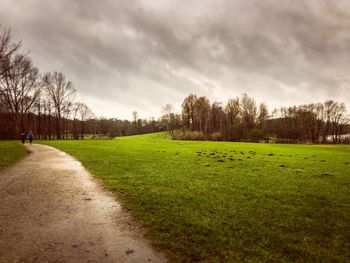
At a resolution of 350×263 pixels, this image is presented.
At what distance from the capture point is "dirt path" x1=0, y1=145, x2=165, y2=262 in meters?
3.86

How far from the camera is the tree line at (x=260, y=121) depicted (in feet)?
237

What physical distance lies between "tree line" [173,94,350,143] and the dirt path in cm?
6176

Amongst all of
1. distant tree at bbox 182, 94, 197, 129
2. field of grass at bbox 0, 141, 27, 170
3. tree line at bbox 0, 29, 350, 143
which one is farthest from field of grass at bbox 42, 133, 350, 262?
distant tree at bbox 182, 94, 197, 129

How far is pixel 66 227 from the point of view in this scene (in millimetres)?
5000

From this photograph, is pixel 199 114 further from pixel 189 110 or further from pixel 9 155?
pixel 9 155

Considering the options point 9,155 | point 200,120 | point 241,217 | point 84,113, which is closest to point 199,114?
point 200,120

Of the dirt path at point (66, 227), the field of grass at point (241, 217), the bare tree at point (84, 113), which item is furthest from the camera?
the bare tree at point (84, 113)

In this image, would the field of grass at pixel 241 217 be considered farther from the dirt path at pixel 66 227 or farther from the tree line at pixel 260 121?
the tree line at pixel 260 121

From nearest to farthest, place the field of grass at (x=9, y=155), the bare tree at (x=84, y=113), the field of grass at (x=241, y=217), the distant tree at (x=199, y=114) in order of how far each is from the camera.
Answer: the field of grass at (x=241, y=217) < the field of grass at (x=9, y=155) < the bare tree at (x=84, y=113) < the distant tree at (x=199, y=114)

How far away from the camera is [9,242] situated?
4.25m

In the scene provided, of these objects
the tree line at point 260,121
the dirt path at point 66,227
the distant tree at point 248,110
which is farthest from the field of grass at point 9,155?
the distant tree at point 248,110

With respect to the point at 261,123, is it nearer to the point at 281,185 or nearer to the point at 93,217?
the point at 281,185

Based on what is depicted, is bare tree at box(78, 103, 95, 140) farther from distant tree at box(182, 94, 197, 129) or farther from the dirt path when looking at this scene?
the dirt path

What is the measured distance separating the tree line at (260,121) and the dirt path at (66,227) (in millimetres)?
61761
